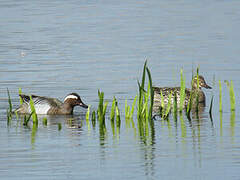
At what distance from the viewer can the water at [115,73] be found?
11.9m

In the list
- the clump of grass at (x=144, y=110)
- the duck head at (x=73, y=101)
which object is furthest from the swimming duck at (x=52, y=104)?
the clump of grass at (x=144, y=110)

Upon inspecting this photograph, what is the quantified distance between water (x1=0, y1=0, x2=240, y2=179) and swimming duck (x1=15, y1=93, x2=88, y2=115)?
10.2 inches

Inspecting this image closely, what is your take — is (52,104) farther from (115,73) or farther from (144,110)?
(115,73)

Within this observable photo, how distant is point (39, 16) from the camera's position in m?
37.5

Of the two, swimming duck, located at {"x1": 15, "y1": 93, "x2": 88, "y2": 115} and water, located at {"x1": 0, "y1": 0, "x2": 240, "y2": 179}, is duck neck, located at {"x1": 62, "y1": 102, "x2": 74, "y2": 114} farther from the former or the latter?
water, located at {"x1": 0, "y1": 0, "x2": 240, "y2": 179}

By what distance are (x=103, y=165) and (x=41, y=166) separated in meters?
0.82

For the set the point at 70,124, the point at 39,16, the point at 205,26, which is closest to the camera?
the point at 70,124

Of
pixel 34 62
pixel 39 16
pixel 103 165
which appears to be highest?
pixel 39 16

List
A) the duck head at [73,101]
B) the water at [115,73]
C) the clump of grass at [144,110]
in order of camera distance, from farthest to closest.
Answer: the duck head at [73,101]
the clump of grass at [144,110]
the water at [115,73]

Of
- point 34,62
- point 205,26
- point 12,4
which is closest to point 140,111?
point 34,62

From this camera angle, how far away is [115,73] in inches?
861

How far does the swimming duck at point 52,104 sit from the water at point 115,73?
258mm

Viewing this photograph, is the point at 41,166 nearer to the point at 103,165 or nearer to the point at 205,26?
the point at 103,165

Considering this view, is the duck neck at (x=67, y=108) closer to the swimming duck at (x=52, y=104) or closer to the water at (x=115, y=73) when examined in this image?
the swimming duck at (x=52, y=104)
